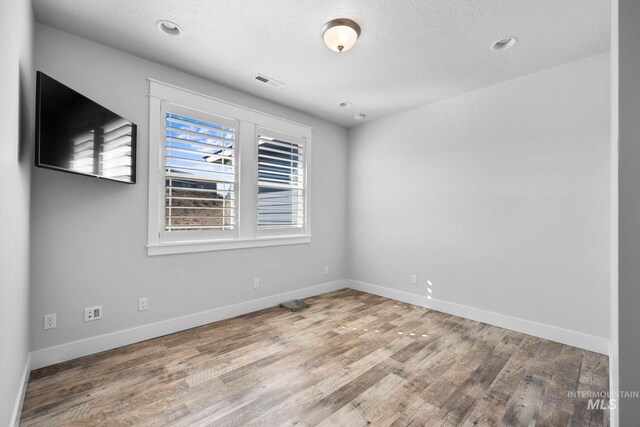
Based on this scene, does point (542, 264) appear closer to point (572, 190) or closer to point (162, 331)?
point (572, 190)

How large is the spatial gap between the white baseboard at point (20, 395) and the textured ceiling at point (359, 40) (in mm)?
2634

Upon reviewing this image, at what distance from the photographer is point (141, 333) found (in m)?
2.70

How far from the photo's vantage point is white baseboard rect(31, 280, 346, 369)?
226 cm

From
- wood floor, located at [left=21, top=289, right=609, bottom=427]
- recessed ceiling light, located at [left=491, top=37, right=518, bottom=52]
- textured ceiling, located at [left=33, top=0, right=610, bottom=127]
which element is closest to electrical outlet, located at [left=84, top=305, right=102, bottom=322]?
wood floor, located at [left=21, top=289, right=609, bottom=427]

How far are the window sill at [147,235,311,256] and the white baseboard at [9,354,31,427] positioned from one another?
1.12m

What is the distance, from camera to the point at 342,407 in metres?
1.82

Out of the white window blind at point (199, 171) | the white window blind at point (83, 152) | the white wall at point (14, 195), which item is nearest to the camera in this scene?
the white wall at point (14, 195)

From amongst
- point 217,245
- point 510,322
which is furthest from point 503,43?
point 217,245

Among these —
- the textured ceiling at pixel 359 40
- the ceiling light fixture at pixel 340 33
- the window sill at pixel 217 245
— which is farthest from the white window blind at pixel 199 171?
the ceiling light fixture at pixel 340 33

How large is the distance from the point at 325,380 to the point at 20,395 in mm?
1962

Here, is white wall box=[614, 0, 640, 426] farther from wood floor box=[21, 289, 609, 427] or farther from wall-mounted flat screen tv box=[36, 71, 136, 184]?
wall-mounted flat screen tv box=[36, 71, 136, 184]

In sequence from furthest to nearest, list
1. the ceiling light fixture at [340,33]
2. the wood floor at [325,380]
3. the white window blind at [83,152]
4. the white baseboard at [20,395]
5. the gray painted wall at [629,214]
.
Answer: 1. the ceiling light fixture at [340,33]
2. the white window blind at [83,152]
3. the wood floor at [325,380]
4. the white baseboard at [20,395]
5. the gray painted wall at [629,214]

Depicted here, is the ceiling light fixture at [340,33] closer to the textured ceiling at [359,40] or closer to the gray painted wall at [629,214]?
the textured ceiling at [359,40]

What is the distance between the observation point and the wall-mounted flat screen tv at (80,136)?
5.71 ft
